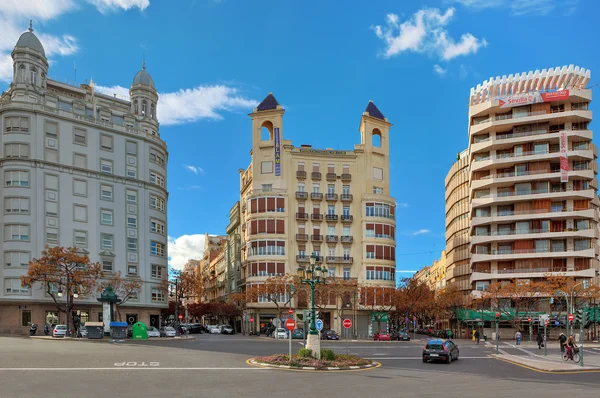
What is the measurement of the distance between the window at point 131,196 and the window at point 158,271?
9091 mm

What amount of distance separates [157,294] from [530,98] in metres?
57.2

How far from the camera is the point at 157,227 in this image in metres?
82.9

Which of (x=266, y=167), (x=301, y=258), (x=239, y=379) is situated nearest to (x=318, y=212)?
(x=301, y=258)

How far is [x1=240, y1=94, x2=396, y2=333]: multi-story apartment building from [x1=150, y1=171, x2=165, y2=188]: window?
12578mm

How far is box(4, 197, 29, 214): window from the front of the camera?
230 ft

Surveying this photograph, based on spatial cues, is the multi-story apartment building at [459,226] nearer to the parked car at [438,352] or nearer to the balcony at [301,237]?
the balcony at [301,237]

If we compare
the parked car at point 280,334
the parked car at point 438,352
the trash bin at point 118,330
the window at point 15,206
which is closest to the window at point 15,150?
the window at point 15,206

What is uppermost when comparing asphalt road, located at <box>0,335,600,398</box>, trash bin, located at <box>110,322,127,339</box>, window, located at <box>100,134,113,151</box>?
window, located at <box>100,134,113,151</box>

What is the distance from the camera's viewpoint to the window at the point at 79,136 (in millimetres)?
75000

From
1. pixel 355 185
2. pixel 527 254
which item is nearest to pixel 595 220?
pixel 527 254

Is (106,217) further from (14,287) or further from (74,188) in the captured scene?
(14,287)

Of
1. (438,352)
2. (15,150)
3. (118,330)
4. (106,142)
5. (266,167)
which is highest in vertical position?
(106,142)

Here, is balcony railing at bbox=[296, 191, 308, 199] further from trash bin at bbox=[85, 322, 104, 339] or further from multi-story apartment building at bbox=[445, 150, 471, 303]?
trash bin at bbox=[85, 322, 104, 339]

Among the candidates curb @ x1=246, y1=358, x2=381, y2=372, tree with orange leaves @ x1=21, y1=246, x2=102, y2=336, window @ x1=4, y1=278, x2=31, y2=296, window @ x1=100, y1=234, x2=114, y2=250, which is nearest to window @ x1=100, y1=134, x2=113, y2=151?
window @ x1=100, y1=234, x2=114, y2=250
